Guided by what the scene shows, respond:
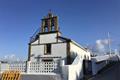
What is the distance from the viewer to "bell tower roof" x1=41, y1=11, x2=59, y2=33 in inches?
826

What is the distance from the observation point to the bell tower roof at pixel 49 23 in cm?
2098

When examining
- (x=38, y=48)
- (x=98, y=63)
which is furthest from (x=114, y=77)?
(x=38, y=48)

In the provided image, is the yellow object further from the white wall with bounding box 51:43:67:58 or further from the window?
the window

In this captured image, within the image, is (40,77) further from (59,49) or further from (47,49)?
(47,49)

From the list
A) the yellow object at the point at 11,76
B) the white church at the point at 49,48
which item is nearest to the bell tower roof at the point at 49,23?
the white church at the point at 49,48

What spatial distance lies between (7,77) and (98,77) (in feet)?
22.0

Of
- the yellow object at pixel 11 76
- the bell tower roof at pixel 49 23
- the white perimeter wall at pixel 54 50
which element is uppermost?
the bell tower roof at pixel 49 23

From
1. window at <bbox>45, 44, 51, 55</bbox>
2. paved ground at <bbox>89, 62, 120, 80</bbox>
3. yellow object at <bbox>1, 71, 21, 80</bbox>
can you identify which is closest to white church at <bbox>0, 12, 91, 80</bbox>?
window at <bbox>45, 44, 51, 55</bbox>

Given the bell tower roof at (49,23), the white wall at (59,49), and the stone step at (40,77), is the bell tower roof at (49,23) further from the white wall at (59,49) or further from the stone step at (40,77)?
the stone step at (40,77)

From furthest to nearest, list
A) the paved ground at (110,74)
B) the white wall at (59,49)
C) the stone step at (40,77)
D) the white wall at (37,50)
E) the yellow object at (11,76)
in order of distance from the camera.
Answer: the white wall at (37,50)
the white wall at (59,49)
the yellow object at (11,76)
the paved ground at (110,74)
the stone step at (40,77)

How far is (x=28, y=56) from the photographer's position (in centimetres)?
2186

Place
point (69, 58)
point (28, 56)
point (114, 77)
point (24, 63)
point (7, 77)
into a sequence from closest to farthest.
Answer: point (114, 77), point (7, 77), point (24, 63), point (69, 58), point (28, 56)

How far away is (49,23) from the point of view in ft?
69.9

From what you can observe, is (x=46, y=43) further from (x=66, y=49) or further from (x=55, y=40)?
(x=66, y=49)
